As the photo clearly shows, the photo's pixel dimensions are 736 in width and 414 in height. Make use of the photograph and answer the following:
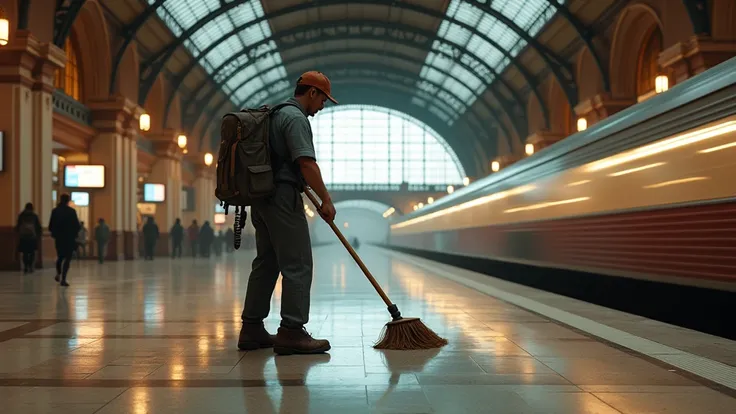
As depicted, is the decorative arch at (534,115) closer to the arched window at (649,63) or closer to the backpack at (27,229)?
the arched window at (649,63)

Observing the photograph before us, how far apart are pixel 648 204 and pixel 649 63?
2153cm

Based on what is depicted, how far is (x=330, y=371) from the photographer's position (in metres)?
4.96

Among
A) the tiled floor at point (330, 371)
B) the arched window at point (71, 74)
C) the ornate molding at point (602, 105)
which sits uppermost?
the arched window at point (71, 74)

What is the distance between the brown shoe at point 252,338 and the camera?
5.91 m

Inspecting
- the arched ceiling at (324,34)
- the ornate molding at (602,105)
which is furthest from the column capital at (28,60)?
the ornate molding at (602,105)

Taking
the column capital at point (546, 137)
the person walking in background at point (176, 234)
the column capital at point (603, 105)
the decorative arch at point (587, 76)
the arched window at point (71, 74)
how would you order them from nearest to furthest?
the arched window at point (71, 74)
the column capital at point (603, 105)
the decorative arch at point (587, 76)
the person walking in background at point (176, 234)
the column capital at point (546, 137)

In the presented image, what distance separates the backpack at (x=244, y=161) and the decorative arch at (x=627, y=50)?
80.2 feet

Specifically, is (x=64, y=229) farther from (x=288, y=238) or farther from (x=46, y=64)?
(x=288, y=238)

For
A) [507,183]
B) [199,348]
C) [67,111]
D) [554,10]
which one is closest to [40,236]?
[67,111]

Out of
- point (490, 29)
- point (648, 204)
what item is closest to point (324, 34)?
point (490, 29)

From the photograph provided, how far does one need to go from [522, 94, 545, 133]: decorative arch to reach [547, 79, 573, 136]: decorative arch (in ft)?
7.55

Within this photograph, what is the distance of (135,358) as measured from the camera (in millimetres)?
5469

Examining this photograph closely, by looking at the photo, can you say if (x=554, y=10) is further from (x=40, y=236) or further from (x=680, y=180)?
(x=680, y=180)

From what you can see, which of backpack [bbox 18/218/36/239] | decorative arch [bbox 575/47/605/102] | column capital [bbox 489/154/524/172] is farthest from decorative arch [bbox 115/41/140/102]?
column capital [bbox 489/154/524/172]
